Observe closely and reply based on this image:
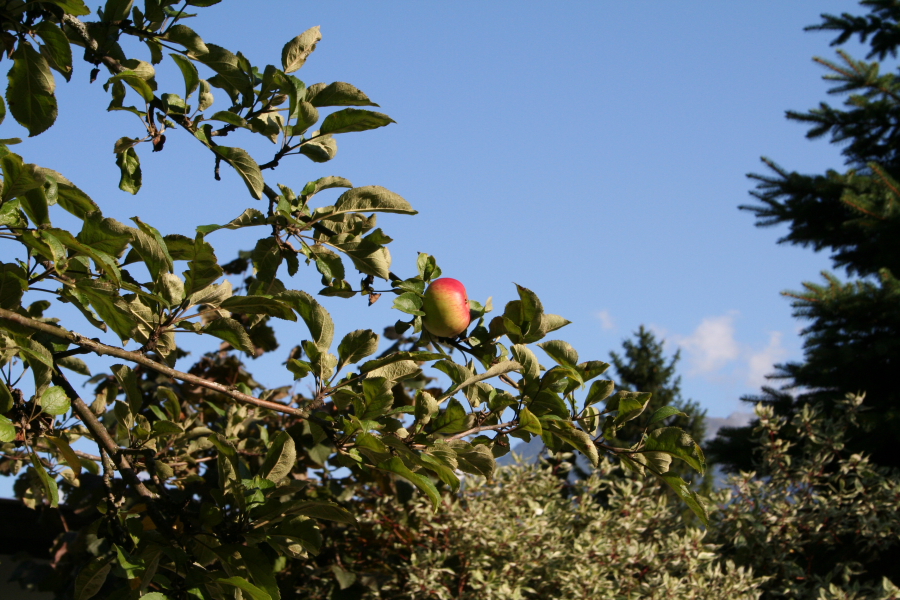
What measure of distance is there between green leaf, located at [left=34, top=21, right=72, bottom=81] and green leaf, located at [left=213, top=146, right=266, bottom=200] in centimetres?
32

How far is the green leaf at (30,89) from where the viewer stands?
4.36ft

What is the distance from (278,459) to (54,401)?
0.43 metres

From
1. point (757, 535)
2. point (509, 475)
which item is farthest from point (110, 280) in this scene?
point (757, 535)

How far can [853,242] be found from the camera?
329 inches

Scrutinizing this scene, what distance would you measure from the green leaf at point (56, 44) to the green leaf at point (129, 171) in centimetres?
24

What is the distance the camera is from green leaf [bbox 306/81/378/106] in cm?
140

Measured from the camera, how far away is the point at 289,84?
137 cm

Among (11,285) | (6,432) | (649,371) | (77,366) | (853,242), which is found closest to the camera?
(6,432)

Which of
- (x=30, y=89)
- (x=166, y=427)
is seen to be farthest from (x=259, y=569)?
(x=30, y=89)

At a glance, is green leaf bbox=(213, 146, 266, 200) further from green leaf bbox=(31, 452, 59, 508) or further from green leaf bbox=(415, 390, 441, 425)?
→ green leaf bbox=(31, 452, 59, 508)

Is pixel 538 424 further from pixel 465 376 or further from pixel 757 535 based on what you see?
pixel 757 535

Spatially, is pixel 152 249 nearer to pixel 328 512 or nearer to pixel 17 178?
pixel 17 178

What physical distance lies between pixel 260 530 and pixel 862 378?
6.86 meters

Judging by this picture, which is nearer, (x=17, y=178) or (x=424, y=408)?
(x=17, y=178)
